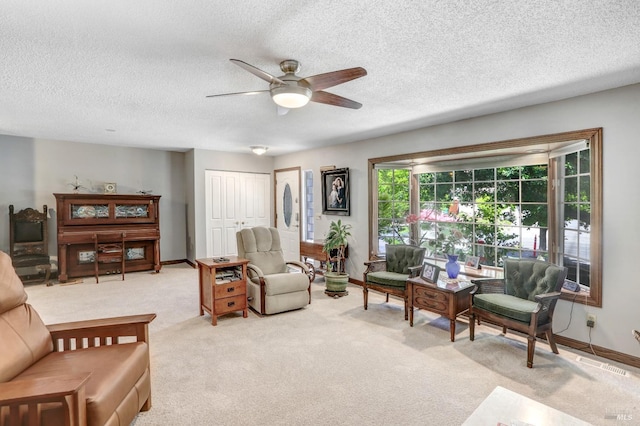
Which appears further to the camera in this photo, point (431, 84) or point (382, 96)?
point (382, 96)

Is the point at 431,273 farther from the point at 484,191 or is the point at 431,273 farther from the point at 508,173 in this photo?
the point at 508,173

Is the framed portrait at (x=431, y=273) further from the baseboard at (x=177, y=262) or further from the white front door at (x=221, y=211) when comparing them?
the baseboard at (x=177, y=262)

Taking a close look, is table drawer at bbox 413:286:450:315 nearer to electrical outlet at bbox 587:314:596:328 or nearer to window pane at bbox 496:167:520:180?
electrical outlet at bbox 587:314:596:328

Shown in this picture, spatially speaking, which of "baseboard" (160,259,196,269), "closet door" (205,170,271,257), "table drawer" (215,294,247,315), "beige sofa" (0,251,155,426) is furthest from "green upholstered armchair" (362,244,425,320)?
"baseboard" (160,259,196,269)

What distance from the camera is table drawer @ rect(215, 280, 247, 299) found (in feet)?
12.1

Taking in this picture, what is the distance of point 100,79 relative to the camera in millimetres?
2799

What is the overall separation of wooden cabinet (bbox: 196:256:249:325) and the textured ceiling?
1.83 m

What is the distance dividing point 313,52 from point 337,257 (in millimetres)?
3609

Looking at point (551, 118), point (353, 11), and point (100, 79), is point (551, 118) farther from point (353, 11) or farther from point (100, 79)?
point (100, 79)

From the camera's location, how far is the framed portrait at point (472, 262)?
403 cm

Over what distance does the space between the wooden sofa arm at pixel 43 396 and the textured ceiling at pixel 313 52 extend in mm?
1922

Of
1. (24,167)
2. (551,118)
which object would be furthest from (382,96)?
(24,167)

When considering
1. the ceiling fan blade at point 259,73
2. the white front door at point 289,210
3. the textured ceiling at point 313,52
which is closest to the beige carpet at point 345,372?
the ceiling fan blade at point 259,73

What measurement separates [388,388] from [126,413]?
1739 millimetres
